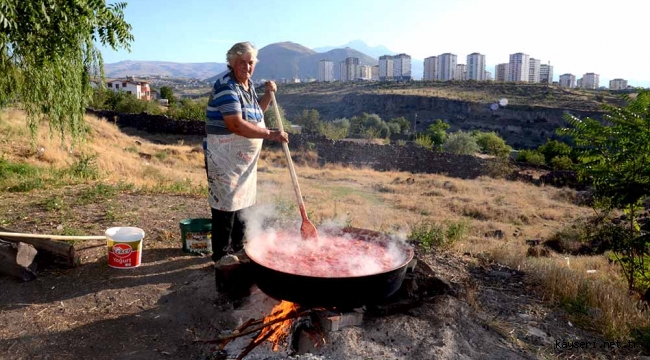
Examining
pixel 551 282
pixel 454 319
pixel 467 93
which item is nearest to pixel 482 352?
pixel 454 319

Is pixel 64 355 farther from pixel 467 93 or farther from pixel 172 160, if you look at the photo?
pixel 467 93

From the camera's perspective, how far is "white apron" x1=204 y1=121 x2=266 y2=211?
3.43 meters

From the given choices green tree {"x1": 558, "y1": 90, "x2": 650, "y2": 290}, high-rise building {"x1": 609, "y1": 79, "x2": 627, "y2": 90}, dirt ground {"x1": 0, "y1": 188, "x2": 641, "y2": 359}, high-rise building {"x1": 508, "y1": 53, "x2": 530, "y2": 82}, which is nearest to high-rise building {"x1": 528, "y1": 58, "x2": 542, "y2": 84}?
high-rise building {"x1": 508, "y1": 53, "x2": 530, "y2": 82}

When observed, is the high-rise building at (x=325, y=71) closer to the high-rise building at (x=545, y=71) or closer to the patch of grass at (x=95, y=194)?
the high-rise building at (x=545, y=71)

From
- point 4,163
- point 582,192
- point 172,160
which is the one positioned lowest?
point 582,192

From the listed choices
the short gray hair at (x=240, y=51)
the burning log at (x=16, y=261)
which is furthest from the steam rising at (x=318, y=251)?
the burning log at (x=16, y=261)

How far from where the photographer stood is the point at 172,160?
18172mm

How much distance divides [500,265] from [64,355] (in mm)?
3784

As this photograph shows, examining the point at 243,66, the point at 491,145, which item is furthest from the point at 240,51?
the point at 491,145

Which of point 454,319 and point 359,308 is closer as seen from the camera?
point 359,308

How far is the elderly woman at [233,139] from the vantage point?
3244 millimetres

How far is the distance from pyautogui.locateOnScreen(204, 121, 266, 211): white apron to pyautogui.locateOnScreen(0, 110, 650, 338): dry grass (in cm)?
204

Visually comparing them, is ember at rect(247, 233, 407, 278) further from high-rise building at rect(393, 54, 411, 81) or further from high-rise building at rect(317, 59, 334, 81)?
high-rise building at rect(317, 59, 334, 81)

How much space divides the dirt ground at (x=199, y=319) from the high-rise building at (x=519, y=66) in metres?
116
